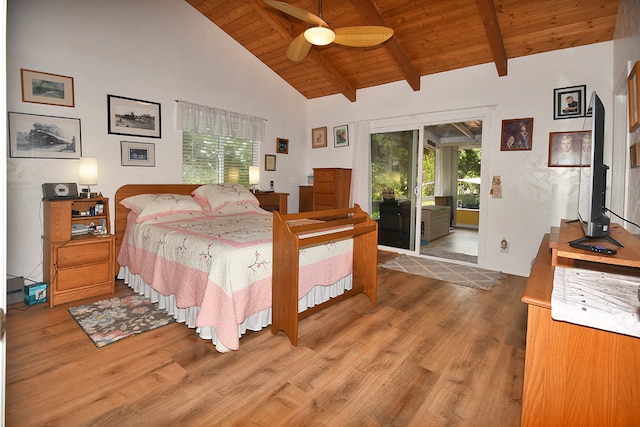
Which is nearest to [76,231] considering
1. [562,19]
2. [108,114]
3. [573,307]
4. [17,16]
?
[108,114]

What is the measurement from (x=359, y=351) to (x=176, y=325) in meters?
1.46

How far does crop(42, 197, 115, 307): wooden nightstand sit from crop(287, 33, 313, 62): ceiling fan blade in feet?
8.08

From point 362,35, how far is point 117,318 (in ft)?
10.4

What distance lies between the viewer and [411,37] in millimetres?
4020

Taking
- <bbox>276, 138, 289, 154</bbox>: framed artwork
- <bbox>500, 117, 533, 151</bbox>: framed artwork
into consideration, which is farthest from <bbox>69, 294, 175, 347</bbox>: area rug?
<bbox>500, 117, 533, 151</bbox>: framed artwork

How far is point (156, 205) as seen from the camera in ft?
11.3

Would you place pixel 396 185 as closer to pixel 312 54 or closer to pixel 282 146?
pixel 282 146

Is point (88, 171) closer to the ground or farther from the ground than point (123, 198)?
farther from the ground

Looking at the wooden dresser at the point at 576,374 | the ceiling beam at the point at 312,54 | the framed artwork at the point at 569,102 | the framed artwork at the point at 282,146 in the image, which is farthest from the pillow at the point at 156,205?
the framed artwork at the point at 569,102

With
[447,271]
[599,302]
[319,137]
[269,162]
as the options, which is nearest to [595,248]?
[599,302]

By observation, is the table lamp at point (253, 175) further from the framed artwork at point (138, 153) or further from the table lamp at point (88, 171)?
the table lamp at point (88, 171)

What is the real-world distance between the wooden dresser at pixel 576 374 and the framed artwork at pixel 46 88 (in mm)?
4175

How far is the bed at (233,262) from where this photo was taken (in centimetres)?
216

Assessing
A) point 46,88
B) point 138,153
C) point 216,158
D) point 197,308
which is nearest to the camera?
point 197,308
